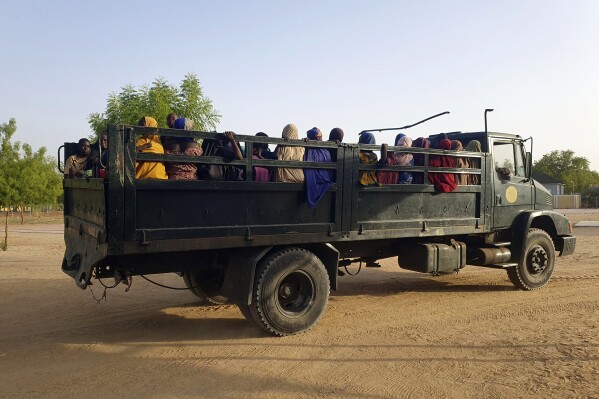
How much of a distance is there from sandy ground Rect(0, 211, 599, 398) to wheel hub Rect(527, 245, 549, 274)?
378 mm

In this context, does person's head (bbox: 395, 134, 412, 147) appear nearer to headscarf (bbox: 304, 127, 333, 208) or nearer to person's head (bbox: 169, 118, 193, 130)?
headscarf (bbox: 304, 127, 333, 208)

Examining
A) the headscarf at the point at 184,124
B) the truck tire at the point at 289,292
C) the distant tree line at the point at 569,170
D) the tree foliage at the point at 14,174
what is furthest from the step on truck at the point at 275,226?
the distant tree line at the point at 569,170

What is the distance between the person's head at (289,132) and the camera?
588 centimetres

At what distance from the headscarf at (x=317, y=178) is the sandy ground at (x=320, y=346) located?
1.60 meters

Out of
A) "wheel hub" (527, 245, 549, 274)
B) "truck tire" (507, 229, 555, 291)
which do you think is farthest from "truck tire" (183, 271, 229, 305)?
"wheel hub" (527, 245, 549, 274)

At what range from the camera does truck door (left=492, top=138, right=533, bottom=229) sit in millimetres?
7715

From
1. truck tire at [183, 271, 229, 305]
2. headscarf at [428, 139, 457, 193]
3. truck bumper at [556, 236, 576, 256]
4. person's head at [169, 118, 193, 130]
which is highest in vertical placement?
person's head at [169, 118, 193, 130]

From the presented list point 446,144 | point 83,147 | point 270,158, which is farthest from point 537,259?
point 83,147

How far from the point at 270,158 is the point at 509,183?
4.43m

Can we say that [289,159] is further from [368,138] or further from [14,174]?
[14,174]

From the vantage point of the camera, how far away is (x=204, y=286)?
260 inches

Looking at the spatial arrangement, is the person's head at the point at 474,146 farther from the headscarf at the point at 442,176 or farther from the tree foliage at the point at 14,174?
the tree foliage at the point at 14,174

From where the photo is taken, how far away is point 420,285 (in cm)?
868

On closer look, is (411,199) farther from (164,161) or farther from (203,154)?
(164,161)
